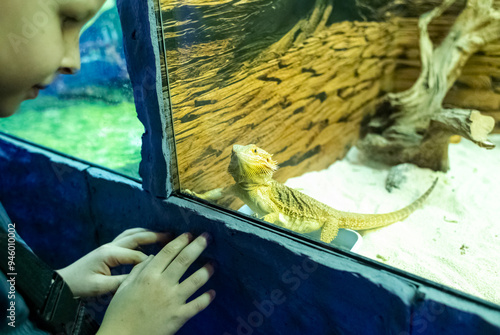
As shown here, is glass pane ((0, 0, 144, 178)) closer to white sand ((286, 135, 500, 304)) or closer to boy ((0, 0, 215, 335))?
boy ((0, 0, 215, 335))

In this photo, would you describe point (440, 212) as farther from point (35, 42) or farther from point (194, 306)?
point (35, 42)

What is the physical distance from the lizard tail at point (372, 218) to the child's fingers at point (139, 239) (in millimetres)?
832

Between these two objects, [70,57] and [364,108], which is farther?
[364,108]

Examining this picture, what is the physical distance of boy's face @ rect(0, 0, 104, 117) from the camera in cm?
67

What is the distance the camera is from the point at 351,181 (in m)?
2.21

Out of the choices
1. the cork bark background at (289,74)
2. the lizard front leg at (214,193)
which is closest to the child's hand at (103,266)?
the lizard front leg at (214,193)

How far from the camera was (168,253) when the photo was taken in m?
1.29

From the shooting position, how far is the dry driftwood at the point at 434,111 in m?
2.16

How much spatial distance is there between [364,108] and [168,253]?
2.44 meters

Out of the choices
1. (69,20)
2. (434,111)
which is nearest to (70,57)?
(69,20)

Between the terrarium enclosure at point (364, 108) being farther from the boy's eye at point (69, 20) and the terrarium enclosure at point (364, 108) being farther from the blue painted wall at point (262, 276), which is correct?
the boy's eye at point (69, 20)

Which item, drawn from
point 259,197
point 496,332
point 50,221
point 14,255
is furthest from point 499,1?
point 50,221

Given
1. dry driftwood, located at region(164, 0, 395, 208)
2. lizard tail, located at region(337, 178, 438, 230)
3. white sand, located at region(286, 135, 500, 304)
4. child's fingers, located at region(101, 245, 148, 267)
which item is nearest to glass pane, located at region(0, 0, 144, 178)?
dry driftwood, located at region(164, 0, 395, 208)

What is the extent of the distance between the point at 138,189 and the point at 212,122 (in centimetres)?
51
